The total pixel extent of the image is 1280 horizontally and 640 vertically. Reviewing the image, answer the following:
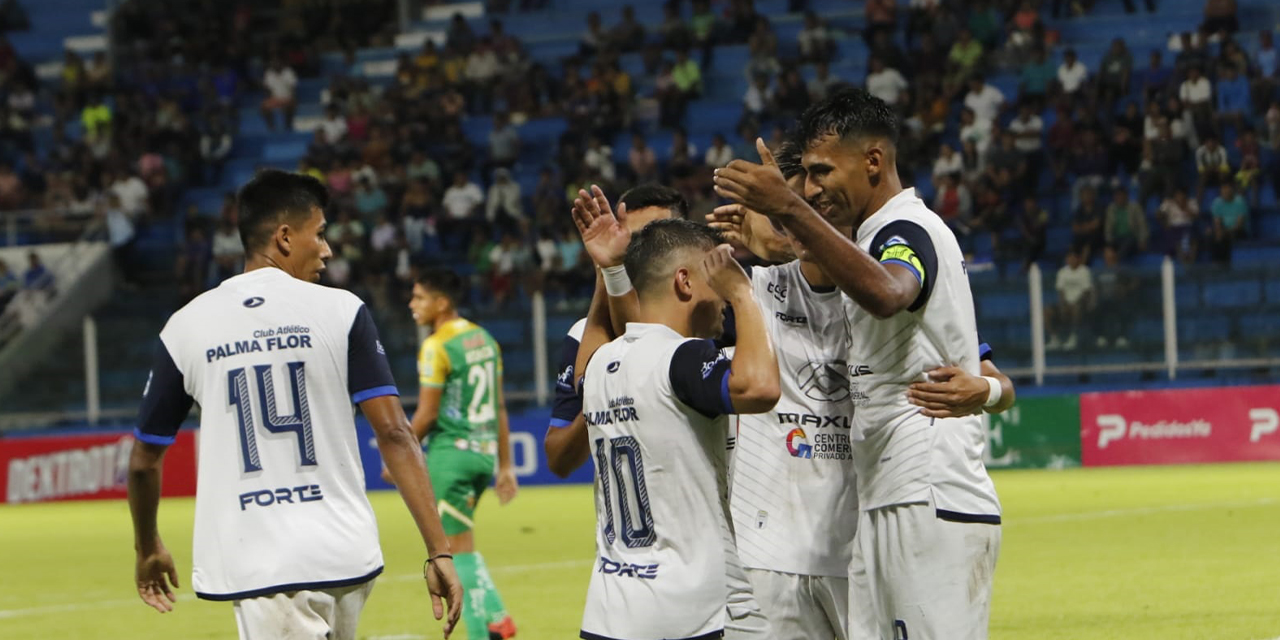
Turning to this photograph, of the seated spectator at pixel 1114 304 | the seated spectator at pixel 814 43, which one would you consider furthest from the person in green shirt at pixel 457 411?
the seated spectator at pixel 814 43

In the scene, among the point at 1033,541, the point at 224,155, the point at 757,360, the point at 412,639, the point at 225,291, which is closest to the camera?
the point at 757,360

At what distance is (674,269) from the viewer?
5.02 meters

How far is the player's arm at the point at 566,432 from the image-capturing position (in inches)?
213

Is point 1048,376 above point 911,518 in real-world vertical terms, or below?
below

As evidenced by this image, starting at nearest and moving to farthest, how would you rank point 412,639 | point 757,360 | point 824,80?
point 757,360 → point 412,639 → point 824,80

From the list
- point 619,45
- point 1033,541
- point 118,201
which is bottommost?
point 1033,541

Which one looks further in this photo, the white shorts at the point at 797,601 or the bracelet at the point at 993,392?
the white shorts at the point at 797,601

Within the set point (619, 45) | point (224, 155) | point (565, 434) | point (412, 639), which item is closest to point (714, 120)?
point (619, 45)

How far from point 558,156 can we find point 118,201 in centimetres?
733

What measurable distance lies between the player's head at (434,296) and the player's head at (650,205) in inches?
196

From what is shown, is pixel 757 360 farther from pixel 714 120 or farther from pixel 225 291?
pixel 714 120

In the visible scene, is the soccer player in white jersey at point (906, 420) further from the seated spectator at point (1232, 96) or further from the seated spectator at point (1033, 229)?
the seated spectator at point (1232, 96)

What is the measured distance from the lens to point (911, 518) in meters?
4.96

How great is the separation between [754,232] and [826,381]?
Result: 0.57 meters
